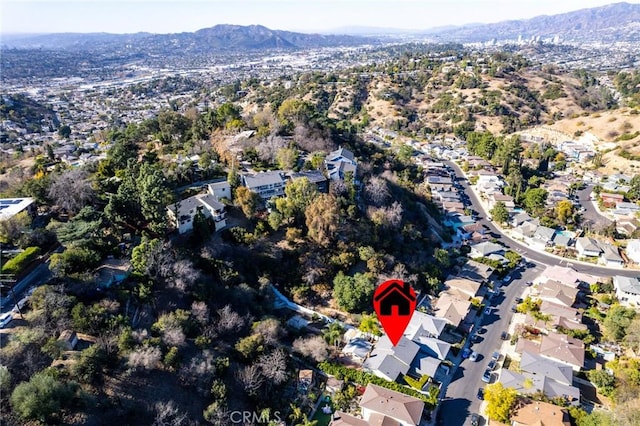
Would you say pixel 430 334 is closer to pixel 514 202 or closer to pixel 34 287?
pixel 34 287

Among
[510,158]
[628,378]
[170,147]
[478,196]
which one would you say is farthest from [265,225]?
[510,158]

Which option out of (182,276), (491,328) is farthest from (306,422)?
(491,328)

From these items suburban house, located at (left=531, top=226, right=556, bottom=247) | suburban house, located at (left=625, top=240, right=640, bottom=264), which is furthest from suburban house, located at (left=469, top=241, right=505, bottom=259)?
suburban house, located at (left=625, top=240, right=640, bottom=264)

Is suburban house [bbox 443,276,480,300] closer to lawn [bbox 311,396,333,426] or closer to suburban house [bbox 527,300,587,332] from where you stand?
suburban house [bbox 527,300,587,332]

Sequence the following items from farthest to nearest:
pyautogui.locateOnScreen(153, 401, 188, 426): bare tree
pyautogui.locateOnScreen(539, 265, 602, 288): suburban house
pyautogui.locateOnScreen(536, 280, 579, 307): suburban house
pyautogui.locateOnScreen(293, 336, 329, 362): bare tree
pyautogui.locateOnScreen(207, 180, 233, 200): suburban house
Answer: pyautogui.locateOnScreen(539, 265, 602, 288): suburban house, pyautogui.locateOnScreen(207, 180, 233, 200): suburban house, pyautogui.locateOnScreen(536, 280, 579, 307): suburban house, pyautogui.locateOnScreen(293, 336, 329, 362): bare tree, pyautogui.locateOnScreen(153, 401, 188, 426): bare tree

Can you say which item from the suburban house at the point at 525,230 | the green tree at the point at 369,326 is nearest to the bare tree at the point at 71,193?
the green tree at the point at 369,326

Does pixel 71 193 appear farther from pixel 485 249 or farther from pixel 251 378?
pixel 485 249
